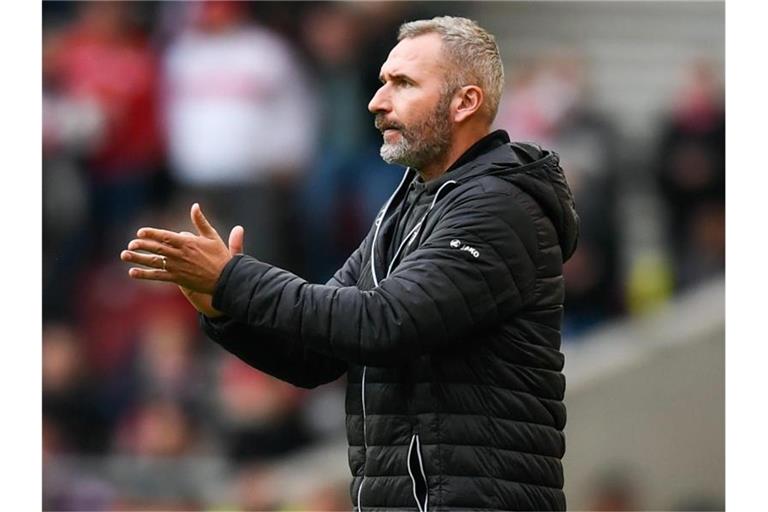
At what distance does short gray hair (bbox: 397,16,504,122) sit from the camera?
11.9 feet

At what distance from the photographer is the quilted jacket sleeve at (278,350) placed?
3580mm

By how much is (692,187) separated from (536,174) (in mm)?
5090

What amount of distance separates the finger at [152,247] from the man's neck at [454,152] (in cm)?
69

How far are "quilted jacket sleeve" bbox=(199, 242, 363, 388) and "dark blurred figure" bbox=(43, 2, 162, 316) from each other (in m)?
4.62

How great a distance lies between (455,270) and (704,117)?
532 cm

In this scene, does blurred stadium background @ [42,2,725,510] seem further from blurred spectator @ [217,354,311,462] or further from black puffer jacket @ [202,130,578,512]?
black puffer jacket @ [202,130,578,512]

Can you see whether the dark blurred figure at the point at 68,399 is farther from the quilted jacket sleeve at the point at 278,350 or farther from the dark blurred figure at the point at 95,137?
the quilted jacket sleeve at the point at 278,350

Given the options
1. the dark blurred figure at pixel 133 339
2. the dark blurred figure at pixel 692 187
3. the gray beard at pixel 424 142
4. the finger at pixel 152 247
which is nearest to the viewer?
the finger at pixel 152 247

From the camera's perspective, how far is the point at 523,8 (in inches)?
344

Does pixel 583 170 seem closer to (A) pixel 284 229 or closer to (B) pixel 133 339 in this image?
(A) pixel 284 229

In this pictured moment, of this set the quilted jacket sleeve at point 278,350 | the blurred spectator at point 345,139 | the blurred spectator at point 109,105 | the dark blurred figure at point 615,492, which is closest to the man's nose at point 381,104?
the quilted jacket sleeve at point 278,350

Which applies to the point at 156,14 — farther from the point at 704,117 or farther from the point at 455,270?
the point at 455,270

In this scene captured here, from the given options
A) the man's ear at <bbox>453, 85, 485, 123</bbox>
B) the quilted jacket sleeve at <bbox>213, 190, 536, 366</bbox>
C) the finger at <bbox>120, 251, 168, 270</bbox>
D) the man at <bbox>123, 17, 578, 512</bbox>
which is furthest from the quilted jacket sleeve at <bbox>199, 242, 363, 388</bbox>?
the man's ear at <bbox>453, 85, 485, 123</bbox>

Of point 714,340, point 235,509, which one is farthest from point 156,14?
point 714,340
